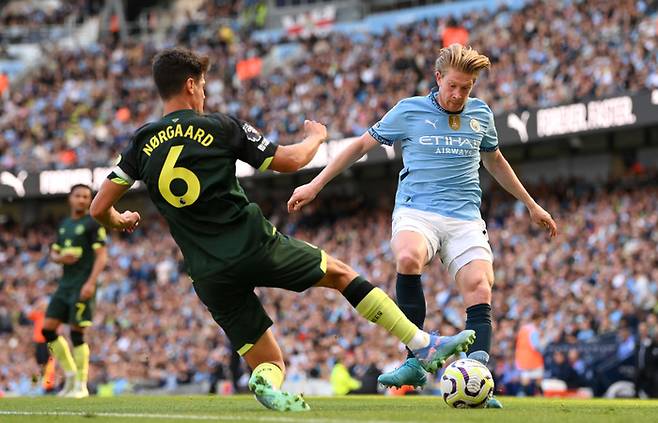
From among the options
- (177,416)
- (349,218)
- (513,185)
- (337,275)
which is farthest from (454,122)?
(349,218)

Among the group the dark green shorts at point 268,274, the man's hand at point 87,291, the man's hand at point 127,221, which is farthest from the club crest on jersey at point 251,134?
the man's hand at point 87,291

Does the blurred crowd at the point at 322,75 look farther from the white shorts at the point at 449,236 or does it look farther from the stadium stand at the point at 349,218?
the white shorts at the point at 449,236

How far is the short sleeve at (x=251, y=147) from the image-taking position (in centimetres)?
647

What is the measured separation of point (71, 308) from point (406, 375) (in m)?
6.05

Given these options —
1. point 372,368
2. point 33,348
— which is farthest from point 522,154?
point 33,348

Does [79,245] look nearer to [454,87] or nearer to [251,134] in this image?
[454,87]

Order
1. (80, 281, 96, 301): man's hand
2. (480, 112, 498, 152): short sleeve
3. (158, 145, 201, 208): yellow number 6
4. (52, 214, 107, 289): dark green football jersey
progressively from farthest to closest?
(52, 214, 107, 289): dark green football jersey < (80, 281, 96, 301): man's hand < (480, 112, 498, 152): short sleeve < (158, 145, 201, 208): yellow number 6

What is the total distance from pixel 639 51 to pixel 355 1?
16572mm

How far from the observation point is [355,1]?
119ft

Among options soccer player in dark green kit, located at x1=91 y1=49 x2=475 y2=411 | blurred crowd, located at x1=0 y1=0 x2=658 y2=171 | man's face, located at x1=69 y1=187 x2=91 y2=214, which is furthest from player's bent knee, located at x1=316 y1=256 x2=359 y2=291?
blurred crowd, located at x1=0 y1=0 x2=658 y2=171

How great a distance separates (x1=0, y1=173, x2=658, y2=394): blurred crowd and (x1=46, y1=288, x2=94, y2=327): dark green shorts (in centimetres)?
656

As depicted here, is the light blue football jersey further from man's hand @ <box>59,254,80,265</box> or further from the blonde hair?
man's hand @ <box>59,254,80,265</box>

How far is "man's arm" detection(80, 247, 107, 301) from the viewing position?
470 inches

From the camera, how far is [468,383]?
23.2ft
